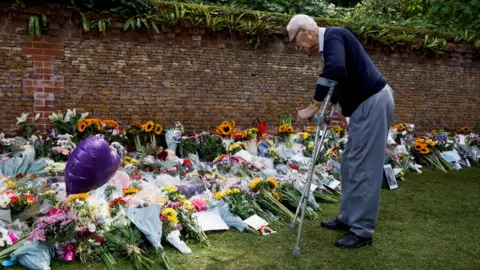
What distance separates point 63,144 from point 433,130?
6862 mm

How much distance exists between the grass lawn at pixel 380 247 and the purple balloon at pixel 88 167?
2.65ft

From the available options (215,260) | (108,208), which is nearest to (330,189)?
(215,260)

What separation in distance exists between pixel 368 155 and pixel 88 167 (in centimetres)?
222

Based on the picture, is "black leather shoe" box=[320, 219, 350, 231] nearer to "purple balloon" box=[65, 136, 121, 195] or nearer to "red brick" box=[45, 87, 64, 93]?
"purple balloon" box=[65, 136, 121, 195]

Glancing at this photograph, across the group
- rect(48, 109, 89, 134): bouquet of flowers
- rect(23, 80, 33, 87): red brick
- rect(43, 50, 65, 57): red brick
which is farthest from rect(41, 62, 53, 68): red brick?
rect(48, 109, 89, 134): bouquet of flowers

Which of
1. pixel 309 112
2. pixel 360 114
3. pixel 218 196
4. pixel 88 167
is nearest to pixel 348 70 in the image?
pixel 360 114

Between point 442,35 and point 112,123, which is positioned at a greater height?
point 442,35

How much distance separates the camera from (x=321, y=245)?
3.63 m

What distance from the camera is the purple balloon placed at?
3.72 metres

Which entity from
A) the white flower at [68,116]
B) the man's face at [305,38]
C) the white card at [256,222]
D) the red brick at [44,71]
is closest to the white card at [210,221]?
the white card at [256,222]

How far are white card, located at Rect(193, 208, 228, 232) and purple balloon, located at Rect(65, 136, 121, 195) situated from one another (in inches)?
33.6

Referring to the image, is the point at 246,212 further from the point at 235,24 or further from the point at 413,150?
the point at 413,150

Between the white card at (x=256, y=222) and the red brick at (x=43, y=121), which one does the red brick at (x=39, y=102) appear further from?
the white card at (x=256, y=222)

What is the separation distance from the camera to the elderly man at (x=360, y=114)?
3514 millimetres
